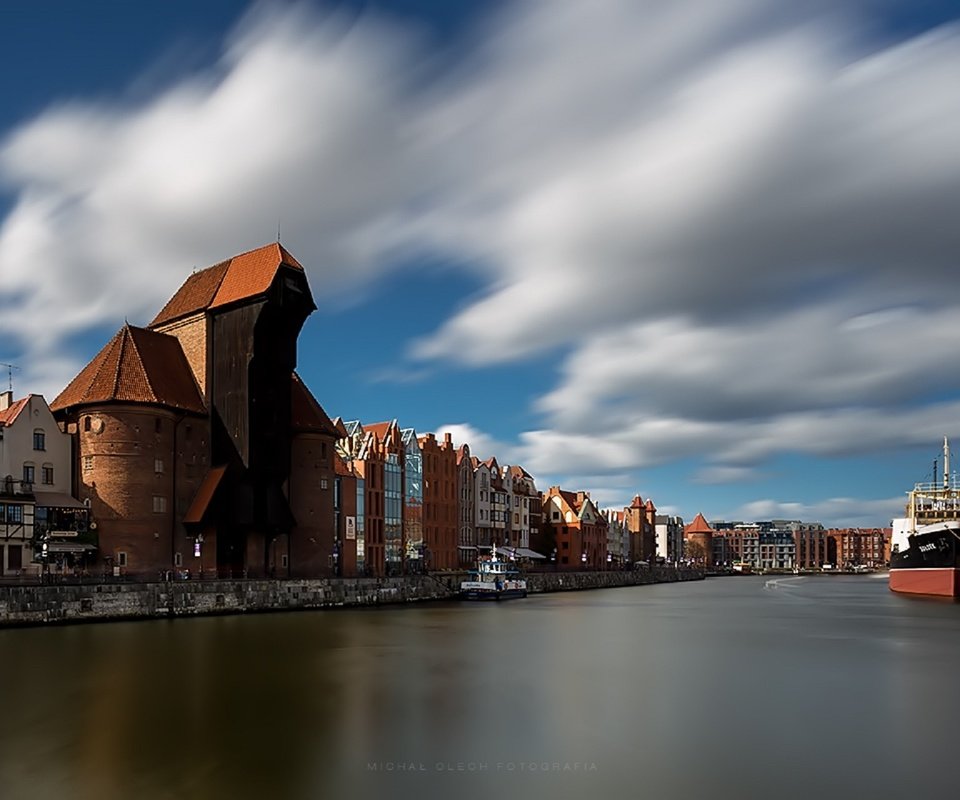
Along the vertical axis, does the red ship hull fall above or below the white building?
below

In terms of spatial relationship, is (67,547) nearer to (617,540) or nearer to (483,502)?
(483,502)

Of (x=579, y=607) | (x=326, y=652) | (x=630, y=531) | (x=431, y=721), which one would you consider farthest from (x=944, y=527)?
(x=630, y=531)

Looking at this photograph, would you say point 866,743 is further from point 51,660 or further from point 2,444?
point 2,444

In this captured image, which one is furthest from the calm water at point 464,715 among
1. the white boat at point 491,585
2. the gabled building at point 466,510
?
the gabled building at point 466,510

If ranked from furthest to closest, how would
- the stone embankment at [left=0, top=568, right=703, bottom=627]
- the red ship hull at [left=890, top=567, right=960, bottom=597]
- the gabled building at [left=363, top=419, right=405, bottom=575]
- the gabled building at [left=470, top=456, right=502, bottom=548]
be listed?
the gabled building at [left=470, top=456, right=502, bottom=548] → the gabled building at [left=363, top=419, right=405, bottom=575] → the red ship hull at [left=890, top=567, right=960, bottom=597] → the stone embankment at [left=0, top=568, right=703, bottom=627]

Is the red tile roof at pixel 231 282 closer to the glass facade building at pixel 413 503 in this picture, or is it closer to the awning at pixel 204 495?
the awning at pixel 204 495

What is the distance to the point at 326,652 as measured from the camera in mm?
38906

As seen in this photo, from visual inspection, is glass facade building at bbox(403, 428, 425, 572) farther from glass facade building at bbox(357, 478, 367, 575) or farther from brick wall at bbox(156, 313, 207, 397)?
brick wall at bbox(156, 313, 207, 397)

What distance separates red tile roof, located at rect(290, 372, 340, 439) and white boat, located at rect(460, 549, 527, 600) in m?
19.9

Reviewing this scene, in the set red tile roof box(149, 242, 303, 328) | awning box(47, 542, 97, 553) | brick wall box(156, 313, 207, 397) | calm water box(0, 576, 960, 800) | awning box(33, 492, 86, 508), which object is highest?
red tile roof box(149, 242, 303, 328)

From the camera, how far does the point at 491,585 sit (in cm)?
8450

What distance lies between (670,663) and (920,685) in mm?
9694

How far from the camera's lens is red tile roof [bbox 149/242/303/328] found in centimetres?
6806

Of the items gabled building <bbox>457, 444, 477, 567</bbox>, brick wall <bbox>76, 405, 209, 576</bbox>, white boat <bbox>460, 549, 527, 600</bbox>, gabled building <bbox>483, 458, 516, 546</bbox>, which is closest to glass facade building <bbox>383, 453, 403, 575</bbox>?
white boat <bbox>460, 549, 527, 600</bbox>
